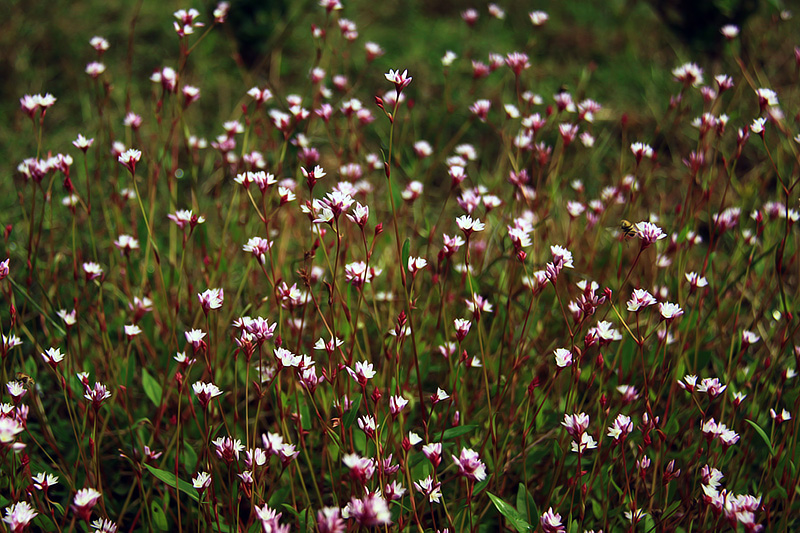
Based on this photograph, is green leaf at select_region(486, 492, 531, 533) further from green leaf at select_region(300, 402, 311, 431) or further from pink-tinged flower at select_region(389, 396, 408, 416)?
green leaf at select_region(300, 402, 311, 431)

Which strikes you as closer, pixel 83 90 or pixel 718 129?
pixel 718 129

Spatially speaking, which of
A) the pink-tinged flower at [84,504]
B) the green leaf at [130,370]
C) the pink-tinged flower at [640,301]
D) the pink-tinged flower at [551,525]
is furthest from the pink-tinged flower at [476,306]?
the green leaf at [130,370]

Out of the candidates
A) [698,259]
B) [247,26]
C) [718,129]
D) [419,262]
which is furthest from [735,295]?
[247,26]

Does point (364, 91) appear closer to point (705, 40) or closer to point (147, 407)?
point (705, 40)

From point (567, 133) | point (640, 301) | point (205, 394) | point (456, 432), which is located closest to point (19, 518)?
point (205, 394)

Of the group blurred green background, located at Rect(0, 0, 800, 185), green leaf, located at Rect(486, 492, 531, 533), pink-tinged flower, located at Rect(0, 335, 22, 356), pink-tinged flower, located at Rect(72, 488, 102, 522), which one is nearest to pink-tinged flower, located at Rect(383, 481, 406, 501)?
green leaf, located at Rect(486, 492, 531, 533)

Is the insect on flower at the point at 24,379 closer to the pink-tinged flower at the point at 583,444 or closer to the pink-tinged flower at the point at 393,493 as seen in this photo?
the pink-tinged flower at the point at 393,493
